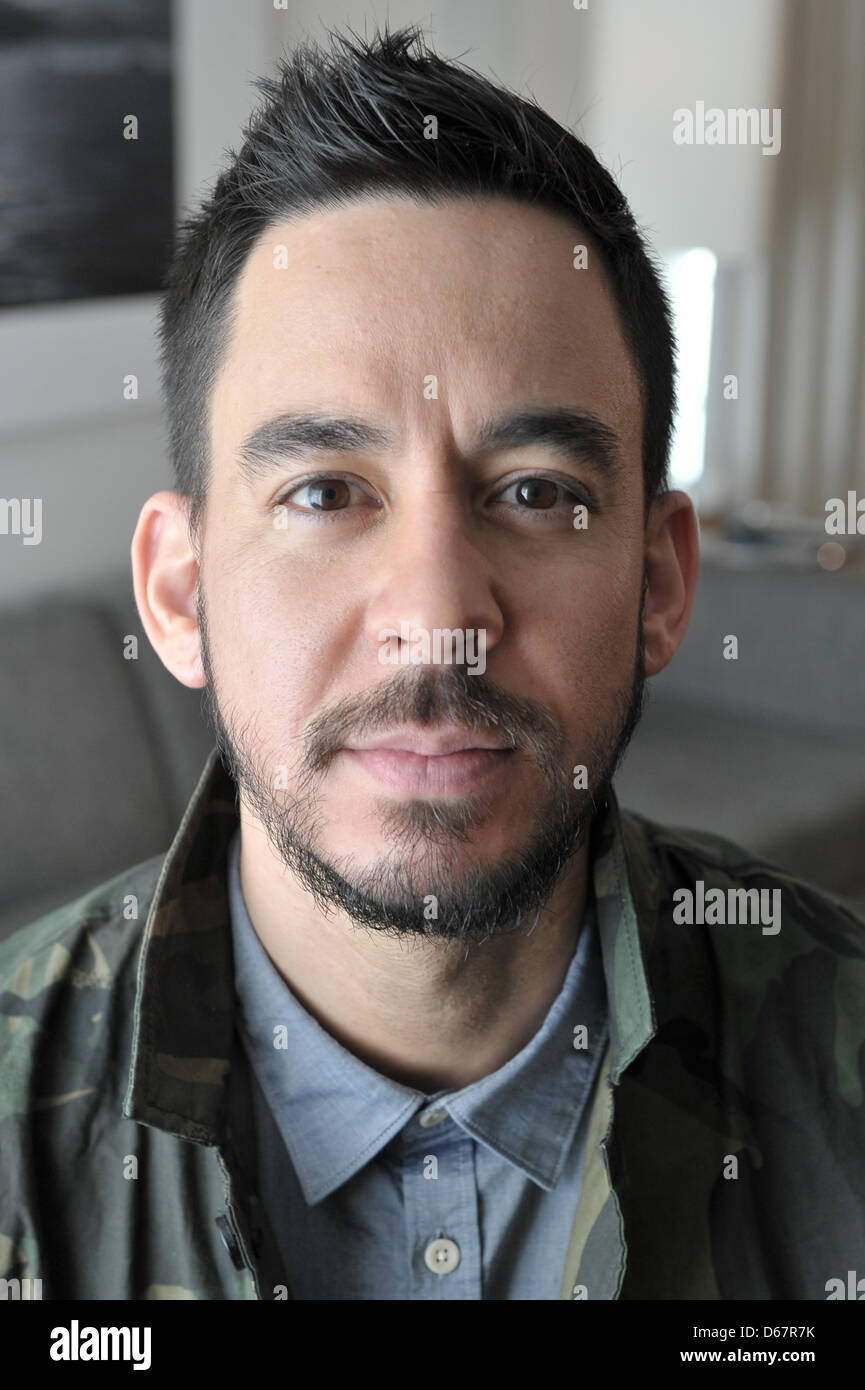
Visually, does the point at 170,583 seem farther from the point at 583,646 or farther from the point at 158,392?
the point at 158,392

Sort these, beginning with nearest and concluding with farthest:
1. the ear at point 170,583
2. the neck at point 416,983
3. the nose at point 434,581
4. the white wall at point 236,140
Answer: the nose at point 434,581 → the neck at point 416,983 → the ear at point 170,583 → the white wall at point 236,140

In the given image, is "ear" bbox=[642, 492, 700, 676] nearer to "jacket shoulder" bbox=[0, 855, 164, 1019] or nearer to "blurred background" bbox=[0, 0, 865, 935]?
"jacket shoulder" bbox=[0, 855, 164, 1019]

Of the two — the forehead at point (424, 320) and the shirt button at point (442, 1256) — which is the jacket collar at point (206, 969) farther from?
the forehead at point (424, 320)

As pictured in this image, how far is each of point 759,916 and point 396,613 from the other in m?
0.40

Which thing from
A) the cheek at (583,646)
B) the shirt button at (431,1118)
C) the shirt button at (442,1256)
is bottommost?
the shirt button at (442,1256)

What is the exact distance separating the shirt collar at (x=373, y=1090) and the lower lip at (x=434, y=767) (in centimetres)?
17

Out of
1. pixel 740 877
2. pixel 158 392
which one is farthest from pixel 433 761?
pixel 158 392

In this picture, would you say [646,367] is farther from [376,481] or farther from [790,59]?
[790,59]

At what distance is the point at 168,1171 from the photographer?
78cm

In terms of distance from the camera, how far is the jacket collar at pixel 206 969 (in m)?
0.76

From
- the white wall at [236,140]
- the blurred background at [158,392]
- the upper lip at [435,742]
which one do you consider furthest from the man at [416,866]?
the white wall at [236,140]

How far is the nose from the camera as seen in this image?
2.33 feet

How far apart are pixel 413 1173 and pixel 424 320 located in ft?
1.64
